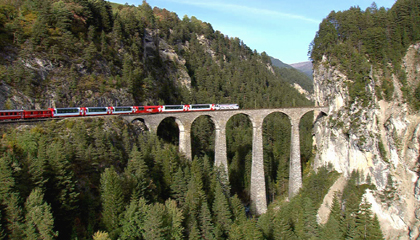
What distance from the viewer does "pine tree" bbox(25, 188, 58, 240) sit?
2470cm

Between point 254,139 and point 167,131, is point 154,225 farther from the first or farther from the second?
point 167,131

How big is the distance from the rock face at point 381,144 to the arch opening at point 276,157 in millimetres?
9931

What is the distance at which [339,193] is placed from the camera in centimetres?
5212

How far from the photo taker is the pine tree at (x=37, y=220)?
24.7 meters

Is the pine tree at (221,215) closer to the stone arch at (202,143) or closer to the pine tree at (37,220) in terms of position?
the pine tree at (37,220)

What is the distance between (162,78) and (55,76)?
3756cm

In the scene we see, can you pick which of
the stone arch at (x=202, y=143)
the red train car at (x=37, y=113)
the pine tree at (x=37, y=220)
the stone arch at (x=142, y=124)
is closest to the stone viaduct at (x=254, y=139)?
the stone arch at (x=142, y=124)

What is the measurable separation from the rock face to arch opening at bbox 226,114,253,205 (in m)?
18.5

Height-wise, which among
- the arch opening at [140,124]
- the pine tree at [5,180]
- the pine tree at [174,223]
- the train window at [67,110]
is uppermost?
the train window at [67,110]

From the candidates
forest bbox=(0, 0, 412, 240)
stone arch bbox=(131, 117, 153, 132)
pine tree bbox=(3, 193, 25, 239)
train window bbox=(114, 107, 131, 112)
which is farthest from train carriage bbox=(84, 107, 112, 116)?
pine tree bbox=(3, 193, 25, 239)

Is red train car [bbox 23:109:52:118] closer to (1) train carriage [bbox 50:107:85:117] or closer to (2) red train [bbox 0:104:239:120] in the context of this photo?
(2) red train [bbox 0:104:239:120]

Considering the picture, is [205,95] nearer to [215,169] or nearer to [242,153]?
[242,153]

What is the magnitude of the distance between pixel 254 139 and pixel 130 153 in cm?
2462

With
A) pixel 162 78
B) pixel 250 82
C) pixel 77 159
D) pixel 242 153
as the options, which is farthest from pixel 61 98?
pixel 250 82
